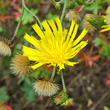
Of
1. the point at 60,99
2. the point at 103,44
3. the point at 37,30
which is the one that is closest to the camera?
the point at 60,99

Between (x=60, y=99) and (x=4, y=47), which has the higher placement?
(x=4, y=47)

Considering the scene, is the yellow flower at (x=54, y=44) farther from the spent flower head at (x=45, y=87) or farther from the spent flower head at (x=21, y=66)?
the spent flower head at (x=45, y=87)

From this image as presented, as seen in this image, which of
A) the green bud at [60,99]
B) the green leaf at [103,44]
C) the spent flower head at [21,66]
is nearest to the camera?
the green bud at [60,99]

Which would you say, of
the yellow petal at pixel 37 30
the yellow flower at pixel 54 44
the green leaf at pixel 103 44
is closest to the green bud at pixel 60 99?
the yellow flower at pixel 54 44

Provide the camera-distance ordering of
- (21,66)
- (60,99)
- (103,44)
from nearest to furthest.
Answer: (60,99), (21,66), (103,44)

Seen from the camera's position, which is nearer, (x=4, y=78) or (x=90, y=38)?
(x=90, y=38)

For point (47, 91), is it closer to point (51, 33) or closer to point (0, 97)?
point (51, 33)

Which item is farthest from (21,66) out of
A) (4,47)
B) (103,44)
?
(103,44)

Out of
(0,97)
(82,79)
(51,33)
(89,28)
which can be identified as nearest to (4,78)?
(0,97)

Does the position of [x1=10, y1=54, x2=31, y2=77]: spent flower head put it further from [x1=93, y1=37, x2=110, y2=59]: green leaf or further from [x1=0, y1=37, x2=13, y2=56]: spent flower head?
[x1=93, y1=37, x2=110, y2=59]: green leaf

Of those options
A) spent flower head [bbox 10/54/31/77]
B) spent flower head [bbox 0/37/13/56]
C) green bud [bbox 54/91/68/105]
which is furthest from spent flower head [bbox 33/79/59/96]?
spent flower head [bbox 0/37/13/56]

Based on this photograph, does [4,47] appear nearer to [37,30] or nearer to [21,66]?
[21,66]
